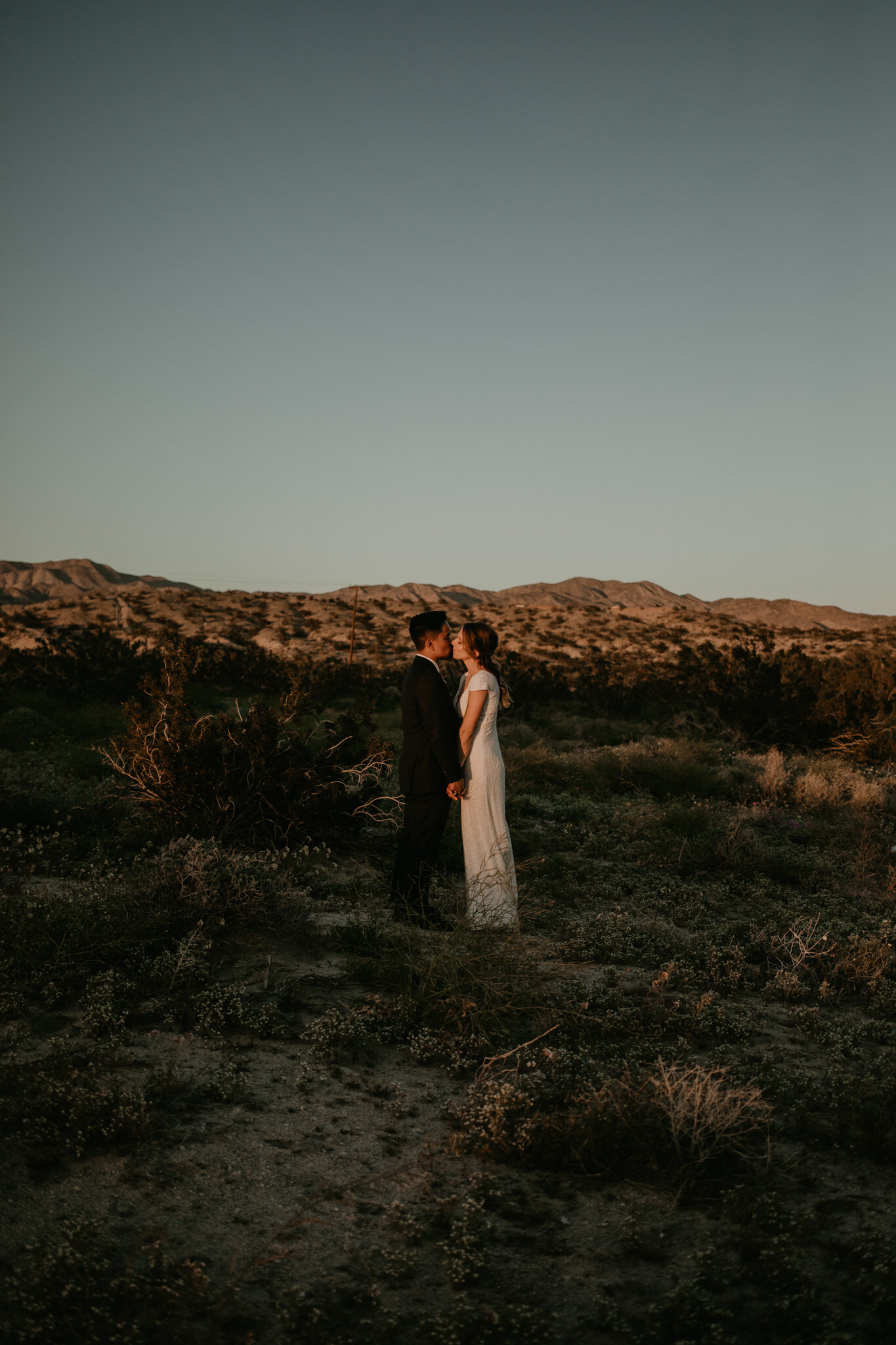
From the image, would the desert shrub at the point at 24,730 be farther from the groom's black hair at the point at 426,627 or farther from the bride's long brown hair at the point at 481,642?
the bride's long brown hair at the point at 481,642

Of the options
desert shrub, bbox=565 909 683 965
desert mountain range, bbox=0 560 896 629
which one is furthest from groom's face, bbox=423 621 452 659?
desert mountain range, bbox=0 560 896 629

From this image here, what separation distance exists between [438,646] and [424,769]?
907 millimetres

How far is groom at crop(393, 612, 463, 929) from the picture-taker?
18.5ft

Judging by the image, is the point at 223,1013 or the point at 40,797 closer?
the point at 223,1013

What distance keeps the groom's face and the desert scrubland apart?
5.53 ft

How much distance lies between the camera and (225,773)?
7.23m

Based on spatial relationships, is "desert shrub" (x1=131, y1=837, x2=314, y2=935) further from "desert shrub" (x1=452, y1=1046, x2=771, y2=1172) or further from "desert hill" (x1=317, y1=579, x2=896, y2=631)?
"desert hill" (x1=317, y1=579, x2=896, y2=631)

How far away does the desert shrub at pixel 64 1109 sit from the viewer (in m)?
3.05

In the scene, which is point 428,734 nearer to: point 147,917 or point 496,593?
point 147,917

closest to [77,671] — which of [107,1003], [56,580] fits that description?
[107,1003]

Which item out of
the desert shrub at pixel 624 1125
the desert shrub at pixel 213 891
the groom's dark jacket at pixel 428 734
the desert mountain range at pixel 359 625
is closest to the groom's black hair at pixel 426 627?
the groom's dark jacket at pixel 428 734

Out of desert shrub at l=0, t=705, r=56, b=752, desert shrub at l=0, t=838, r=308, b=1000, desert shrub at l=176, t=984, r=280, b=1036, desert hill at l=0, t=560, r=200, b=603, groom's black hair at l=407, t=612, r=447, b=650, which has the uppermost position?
desert hill at l=0, t=560, r=200, b=603

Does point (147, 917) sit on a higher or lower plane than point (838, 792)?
lower

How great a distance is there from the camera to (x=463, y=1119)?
3340 mm
